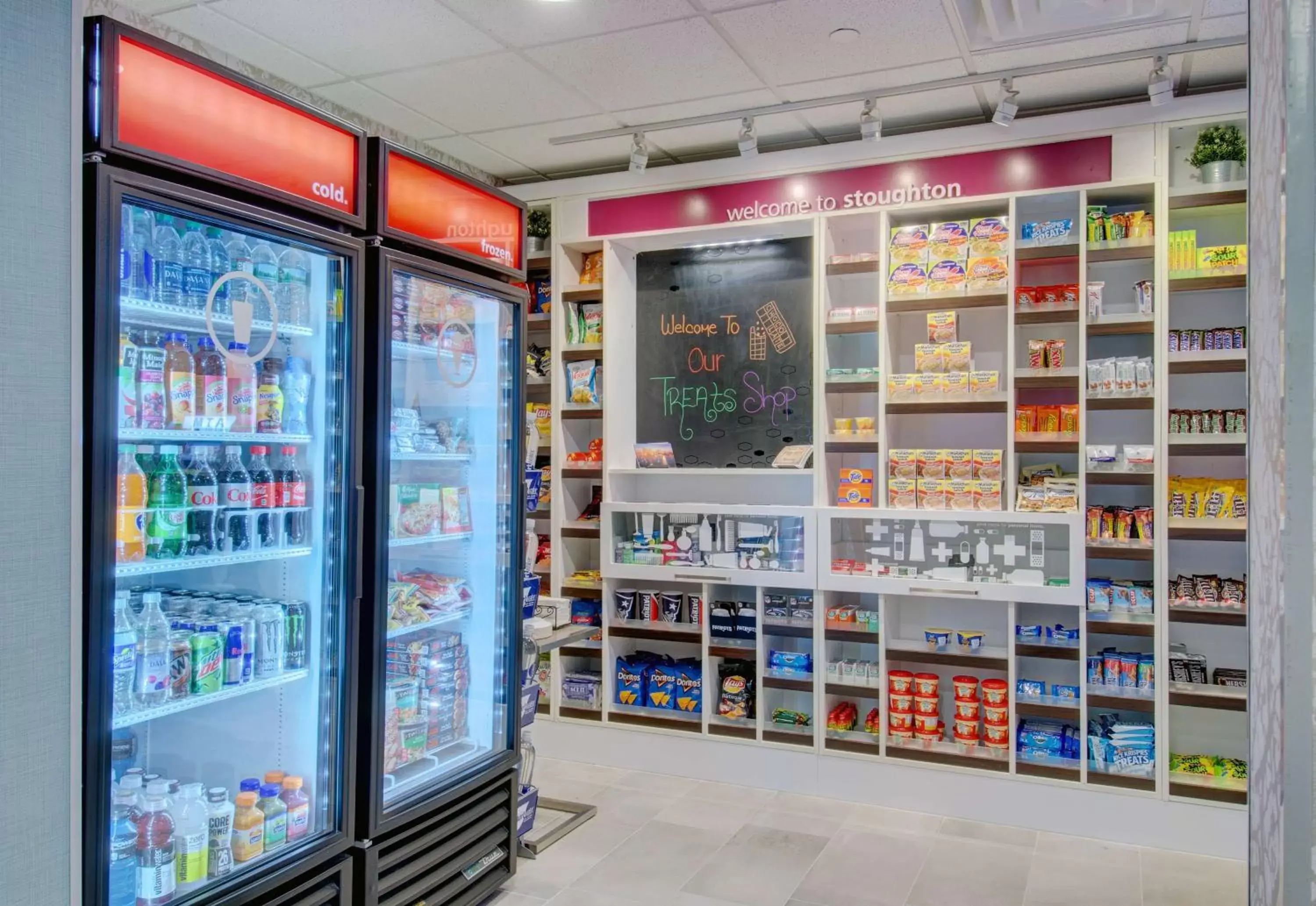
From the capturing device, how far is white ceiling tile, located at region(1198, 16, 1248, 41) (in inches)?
146

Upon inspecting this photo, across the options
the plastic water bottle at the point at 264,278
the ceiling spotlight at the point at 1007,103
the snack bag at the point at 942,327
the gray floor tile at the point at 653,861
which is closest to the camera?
the plastic water bottle at the point at 264,278

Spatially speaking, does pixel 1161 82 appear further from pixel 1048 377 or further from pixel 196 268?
pixel 196 268

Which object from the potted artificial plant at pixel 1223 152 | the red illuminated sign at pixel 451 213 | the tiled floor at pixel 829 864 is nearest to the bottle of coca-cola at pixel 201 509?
the red illuminated sign at pixel 451 213

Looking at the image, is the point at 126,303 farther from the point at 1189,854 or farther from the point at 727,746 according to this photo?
the point at 1189,854

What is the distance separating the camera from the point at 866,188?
5.04 meters

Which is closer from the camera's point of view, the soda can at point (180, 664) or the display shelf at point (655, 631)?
the soda can at point (180, 664)

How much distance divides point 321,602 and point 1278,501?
8.81 feet

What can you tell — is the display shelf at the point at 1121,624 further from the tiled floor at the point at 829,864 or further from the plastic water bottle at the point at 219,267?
the plastic water bottle at the point at 219,267

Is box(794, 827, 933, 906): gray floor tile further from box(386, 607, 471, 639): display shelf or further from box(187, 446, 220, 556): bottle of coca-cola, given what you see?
box(187, 446, 220, 556): bottle of coca-cola

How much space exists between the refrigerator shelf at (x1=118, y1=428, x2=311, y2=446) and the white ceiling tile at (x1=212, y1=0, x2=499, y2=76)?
6.05 ft

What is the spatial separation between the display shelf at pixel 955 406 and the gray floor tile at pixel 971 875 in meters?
2.13

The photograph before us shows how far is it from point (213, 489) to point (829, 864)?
3.08m

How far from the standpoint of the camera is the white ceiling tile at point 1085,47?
12.6 feet

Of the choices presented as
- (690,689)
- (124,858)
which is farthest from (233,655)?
(690,689)
